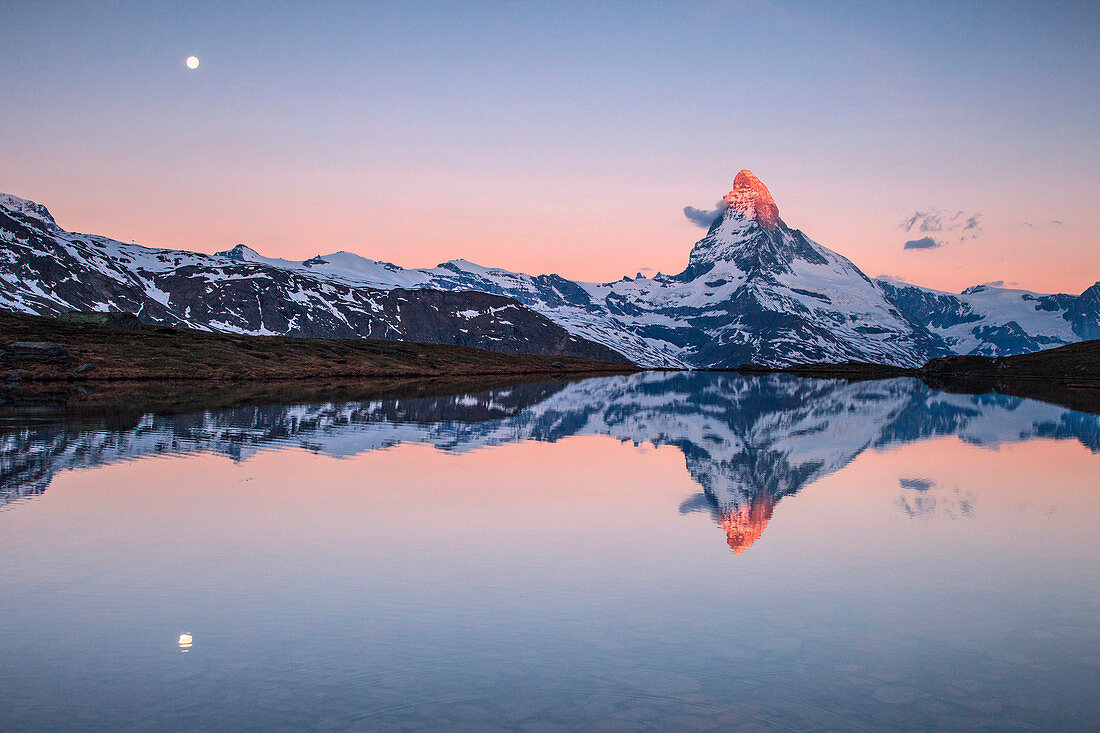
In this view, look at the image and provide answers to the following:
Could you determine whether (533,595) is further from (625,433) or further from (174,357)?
(174,357)

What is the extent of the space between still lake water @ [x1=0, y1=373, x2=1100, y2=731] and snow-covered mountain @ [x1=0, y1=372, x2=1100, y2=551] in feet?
1.91

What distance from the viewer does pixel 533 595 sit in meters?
17.3

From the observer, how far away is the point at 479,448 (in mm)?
44844

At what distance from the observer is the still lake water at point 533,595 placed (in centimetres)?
1212

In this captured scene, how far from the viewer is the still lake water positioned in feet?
39.8

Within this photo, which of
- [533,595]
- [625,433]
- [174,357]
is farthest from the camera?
[174,357]

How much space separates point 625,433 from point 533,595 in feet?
132

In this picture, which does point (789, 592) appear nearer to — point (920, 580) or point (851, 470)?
point (920, 580)

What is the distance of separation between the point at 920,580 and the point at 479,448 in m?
28.6

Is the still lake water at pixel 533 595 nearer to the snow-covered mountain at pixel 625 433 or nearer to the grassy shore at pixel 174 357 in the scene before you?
the snow-covered mountain at pixel 625 433

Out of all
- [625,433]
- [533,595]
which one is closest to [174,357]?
[625,433]

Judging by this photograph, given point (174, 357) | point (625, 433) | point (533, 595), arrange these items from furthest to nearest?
point (174, 357) → point (625, 433) → point (533, 595)

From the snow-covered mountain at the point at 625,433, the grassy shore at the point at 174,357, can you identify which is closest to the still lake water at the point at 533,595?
the snow-covered mountain at the point at 625,433

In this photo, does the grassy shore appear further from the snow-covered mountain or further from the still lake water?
the still lake water
